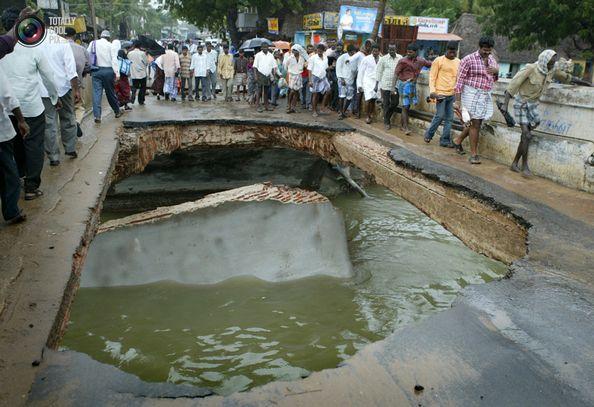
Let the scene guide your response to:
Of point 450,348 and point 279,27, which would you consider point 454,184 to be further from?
point 279,27

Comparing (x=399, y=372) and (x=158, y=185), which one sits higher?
(x=399, y=372)

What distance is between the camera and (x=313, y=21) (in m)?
24.6

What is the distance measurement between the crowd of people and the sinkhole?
5.89 ft

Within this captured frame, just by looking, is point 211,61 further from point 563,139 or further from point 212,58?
point 563,139

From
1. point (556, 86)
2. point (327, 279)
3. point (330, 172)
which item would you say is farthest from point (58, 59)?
point (330, 172)

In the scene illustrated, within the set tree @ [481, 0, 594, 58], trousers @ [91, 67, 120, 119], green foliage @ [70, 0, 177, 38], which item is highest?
green foliage @ [70, 0, 177, 38]

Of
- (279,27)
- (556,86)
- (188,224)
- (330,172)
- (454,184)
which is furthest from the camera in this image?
(279,27)

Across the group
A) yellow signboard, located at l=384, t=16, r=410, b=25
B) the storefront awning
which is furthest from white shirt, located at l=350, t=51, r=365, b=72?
the storefront awning

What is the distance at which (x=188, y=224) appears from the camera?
6996 mm

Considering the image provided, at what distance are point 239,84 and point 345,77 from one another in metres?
4.87

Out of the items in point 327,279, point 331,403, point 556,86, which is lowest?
point 327,279

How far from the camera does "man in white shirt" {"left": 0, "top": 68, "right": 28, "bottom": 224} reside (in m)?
3.91

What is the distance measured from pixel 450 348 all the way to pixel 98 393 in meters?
1.81

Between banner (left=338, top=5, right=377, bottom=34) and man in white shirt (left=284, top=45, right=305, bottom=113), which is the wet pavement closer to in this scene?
man in white shirt (left=284, top=45, right=305, bottom=113)
